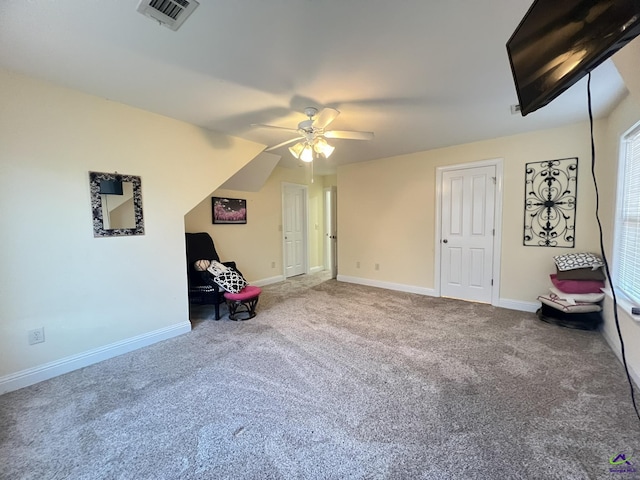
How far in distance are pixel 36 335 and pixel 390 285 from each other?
4.34 metres

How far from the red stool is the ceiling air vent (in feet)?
8.50

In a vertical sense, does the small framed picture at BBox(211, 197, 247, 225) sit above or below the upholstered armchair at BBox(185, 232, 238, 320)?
above

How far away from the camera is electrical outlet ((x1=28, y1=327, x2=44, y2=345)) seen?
82.2 inches

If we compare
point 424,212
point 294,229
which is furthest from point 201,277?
point 424,212

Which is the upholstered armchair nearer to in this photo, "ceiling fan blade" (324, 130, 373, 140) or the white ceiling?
the white ceiling

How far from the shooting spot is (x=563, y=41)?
991mm

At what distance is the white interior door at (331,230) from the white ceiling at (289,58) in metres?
3.07

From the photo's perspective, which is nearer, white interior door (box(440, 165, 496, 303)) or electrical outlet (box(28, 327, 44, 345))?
electrical outlet (box(28, 327, 44, 345))

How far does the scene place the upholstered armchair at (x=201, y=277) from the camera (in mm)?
3369

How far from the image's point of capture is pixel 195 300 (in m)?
3.39

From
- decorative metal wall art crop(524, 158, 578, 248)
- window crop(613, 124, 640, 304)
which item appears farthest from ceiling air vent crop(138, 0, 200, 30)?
decorative metal wall art crop(524, 158, 578, 248)

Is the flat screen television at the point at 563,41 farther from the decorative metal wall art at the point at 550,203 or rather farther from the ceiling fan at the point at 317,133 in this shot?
the decorative metal wall art at the point at 550,203

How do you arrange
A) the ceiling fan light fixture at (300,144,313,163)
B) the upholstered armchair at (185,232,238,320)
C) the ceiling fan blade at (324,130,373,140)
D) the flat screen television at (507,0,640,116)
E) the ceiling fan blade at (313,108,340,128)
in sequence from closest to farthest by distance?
the flat screen television at (507,0,640,116) < the ceiling fan blade at (313,108,340,128) < the ceiling fan blade at (324,130,373,140) < the ceiling fan light fixture at (300,144,313,163) < the upholstered armchair at (185,232,238,320)

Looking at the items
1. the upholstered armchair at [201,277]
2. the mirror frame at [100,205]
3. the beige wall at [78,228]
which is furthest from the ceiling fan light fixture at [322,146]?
the upholstered armchair at [201,277]
